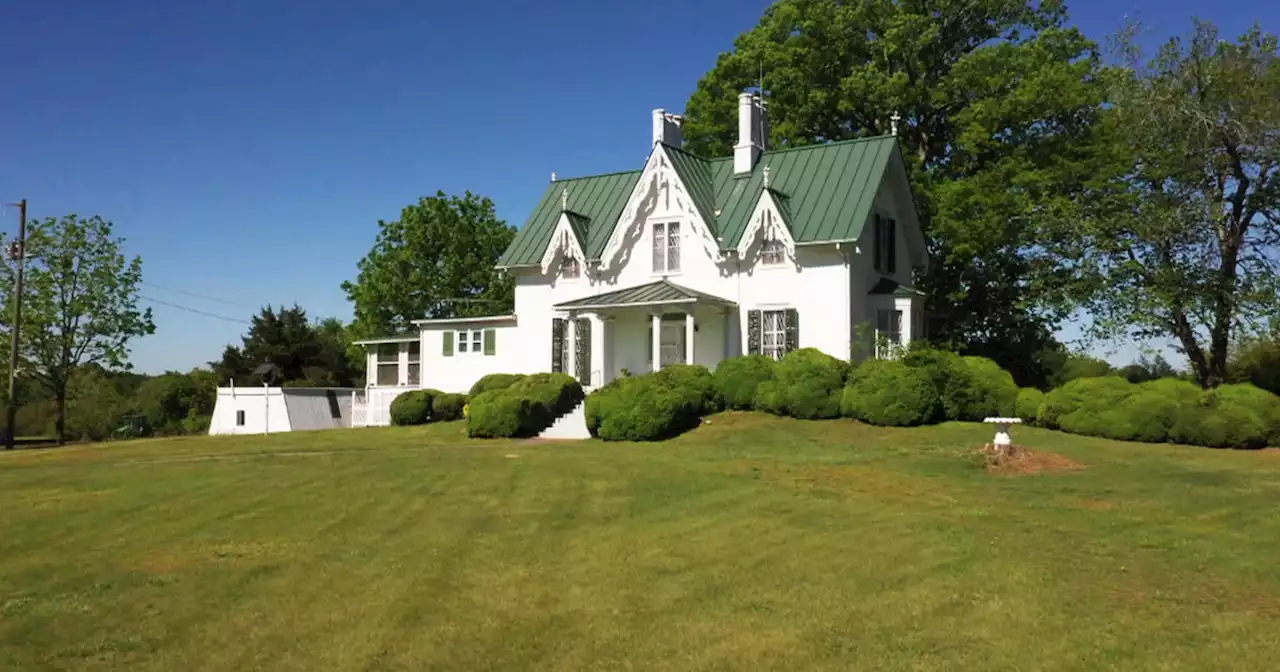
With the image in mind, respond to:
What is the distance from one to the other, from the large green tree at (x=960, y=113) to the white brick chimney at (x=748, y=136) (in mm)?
3044

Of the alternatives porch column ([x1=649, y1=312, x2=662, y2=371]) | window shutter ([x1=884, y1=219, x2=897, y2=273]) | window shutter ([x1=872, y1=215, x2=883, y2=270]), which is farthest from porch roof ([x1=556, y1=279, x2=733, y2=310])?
window shutter ([x1=884, y1=219, x2=897, y2=273])

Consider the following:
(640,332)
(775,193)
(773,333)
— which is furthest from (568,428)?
(775,193)

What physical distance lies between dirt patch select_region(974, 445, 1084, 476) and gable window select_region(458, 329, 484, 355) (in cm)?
2211

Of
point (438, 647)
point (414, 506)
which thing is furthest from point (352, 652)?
point (414, 506)

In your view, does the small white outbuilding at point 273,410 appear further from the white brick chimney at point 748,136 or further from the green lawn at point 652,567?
the green lawn at point 652,567

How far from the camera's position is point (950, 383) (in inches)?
964

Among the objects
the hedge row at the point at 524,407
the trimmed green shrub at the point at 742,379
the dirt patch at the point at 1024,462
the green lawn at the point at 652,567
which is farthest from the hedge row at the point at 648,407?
the dirt patch at the point at 1024,462

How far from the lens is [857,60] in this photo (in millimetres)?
38688

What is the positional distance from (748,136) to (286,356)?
116 ft

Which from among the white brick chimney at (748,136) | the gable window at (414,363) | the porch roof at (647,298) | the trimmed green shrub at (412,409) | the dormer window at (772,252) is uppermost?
the white brick chimney at (748,136)

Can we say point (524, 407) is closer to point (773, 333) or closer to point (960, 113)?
point (773, 333)

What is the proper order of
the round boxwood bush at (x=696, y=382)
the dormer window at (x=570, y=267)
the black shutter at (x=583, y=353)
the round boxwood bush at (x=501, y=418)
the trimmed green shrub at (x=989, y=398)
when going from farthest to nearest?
the dormer window at (x=570, y=267) < the black shutter at (x=583, y=353) < the round boxwood bush at (x=501, y=418) < the round boxwood bush at (x=696, y=382) < the trimmed green shrub at (x=989, y=398)

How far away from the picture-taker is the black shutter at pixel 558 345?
34.4 metres

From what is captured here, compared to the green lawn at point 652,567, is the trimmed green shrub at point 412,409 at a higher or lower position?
higher
